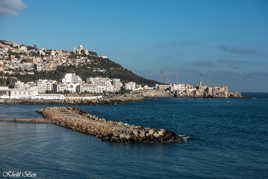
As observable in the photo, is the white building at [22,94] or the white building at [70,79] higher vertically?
the white building at [70,79]

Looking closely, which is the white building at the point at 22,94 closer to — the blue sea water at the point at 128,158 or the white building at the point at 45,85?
the white building at the point at 45,85

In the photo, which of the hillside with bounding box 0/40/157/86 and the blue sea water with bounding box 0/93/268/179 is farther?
the hillside with bounding box 0/40/157/86

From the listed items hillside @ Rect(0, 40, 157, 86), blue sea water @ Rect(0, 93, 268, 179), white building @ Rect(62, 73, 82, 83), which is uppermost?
hillside @ Rect(0, 40, 157, 86)

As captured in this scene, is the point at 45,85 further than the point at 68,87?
No

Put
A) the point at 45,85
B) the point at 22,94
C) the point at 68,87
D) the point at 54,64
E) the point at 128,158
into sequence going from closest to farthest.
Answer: the point at 128,158 → the point at 22,94 → the point at 45,85 → the point at 68,87 → the point at 54,64

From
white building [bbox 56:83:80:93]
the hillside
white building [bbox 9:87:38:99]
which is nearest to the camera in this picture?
white building [bbox 9:87:38:99]

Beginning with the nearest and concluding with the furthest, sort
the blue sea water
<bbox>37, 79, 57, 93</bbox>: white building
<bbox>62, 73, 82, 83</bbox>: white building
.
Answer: the blue sea water < <bbox>37, 79, 57, 93</bbox>: white building < <bbox>62, 73, 82, 83</bbox>: white building

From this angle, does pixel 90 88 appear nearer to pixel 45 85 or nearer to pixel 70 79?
pixel 70 79

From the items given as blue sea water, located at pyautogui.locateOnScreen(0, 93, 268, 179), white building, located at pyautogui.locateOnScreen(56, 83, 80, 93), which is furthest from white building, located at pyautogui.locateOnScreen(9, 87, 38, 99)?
blue sea water, located at pyautogui.locateOnScreen(0, 93, 268, 179)

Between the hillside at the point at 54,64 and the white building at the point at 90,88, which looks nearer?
the white building at the point at 90,88

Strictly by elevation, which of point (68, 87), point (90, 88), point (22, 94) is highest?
point (68, 87)

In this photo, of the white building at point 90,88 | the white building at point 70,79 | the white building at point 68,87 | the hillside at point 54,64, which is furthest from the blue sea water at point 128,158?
the hillside at point 54,64

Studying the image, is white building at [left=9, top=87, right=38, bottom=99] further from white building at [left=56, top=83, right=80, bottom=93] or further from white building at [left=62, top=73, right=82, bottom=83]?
white building at [left=62, top=73, right=82, bottom=83]

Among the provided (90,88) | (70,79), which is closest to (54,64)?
(70,79)
